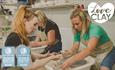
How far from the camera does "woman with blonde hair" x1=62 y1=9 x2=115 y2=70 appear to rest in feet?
5.30

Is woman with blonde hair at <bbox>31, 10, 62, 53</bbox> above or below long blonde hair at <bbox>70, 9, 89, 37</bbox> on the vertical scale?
below

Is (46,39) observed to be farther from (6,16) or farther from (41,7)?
(6,16)

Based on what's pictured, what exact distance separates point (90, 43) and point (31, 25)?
0.43m

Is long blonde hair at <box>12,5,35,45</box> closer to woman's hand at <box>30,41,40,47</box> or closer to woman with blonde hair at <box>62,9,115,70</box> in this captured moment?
woman's hand at <box>30,41,40,47</box>

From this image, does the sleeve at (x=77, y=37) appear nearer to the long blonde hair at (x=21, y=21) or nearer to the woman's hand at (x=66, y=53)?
the woman's hand at (x=66, y=53)

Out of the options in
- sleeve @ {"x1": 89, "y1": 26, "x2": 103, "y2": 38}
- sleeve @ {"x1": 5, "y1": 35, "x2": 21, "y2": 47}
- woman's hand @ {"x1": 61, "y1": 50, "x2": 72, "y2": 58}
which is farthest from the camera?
sleeve @ {"x1": 5, "y1": 35, "x2": 21, "y2": 47}

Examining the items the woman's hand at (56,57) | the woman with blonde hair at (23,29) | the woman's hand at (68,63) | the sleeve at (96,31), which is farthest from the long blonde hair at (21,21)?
the sleeve at (96,31)

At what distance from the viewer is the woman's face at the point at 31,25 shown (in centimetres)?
179

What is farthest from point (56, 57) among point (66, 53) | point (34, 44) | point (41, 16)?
point (41, 16)

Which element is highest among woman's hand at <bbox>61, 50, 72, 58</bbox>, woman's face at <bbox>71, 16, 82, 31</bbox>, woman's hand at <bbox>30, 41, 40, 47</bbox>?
woman's face at <bbox>71, 16, 82, 31</bbox>

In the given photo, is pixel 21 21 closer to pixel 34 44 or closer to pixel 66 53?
pixel 34 44

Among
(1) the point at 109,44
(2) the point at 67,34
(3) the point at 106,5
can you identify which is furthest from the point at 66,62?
(3) the point at 106,5

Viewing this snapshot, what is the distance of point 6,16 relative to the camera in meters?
1.88

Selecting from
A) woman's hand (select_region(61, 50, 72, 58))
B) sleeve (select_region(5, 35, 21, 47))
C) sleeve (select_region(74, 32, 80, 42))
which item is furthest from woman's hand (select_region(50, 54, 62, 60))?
sleeve (select_region(5, 35, 21, 47))
